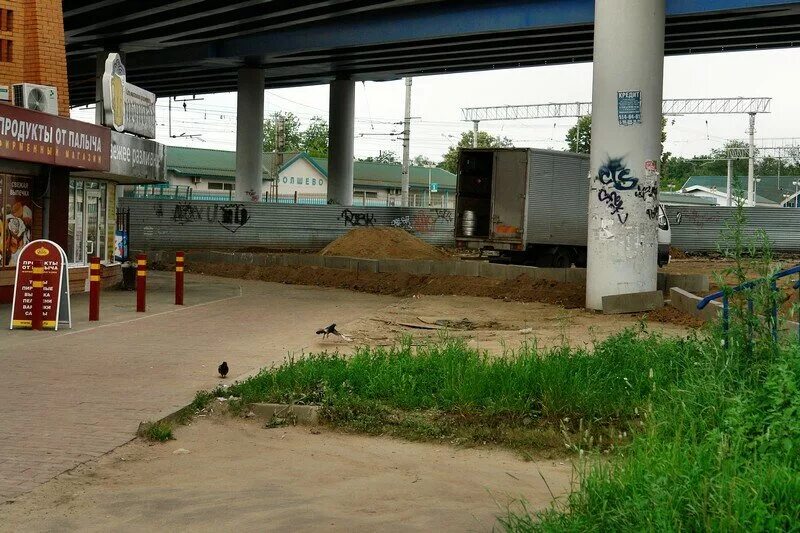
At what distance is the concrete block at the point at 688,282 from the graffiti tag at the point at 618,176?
3.53m

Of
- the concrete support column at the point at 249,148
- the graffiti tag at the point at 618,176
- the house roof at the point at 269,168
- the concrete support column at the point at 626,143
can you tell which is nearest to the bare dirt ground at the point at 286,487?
the concrete support column at the point at 626,143

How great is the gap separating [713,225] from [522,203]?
74.2 ft

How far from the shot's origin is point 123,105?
79.9 ft

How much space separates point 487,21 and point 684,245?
17.2 m

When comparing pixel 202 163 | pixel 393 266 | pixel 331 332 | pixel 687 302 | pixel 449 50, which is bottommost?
pixel 331 332

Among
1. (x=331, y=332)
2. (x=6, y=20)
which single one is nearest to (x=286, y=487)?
(x=331, y=332)

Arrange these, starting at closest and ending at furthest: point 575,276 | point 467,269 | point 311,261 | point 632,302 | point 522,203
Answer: point 632,302, point 575,276, point 467,269, point 522,203, point 311,261

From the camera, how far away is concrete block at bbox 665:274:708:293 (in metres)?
22.8

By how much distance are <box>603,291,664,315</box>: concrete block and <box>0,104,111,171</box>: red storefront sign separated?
11.3m

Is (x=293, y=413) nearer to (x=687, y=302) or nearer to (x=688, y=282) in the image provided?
(x=687, y=302)

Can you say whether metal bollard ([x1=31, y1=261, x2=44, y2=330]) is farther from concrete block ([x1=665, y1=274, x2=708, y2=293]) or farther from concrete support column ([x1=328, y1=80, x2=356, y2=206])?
concrete support column ([x1=328, y1=80, x2=356, y2=206])

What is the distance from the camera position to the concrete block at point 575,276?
24.0 meters

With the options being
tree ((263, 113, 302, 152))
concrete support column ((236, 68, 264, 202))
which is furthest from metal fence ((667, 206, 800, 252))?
tree ((263, 113, 302, 152))

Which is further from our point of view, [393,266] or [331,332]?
[393,266]
